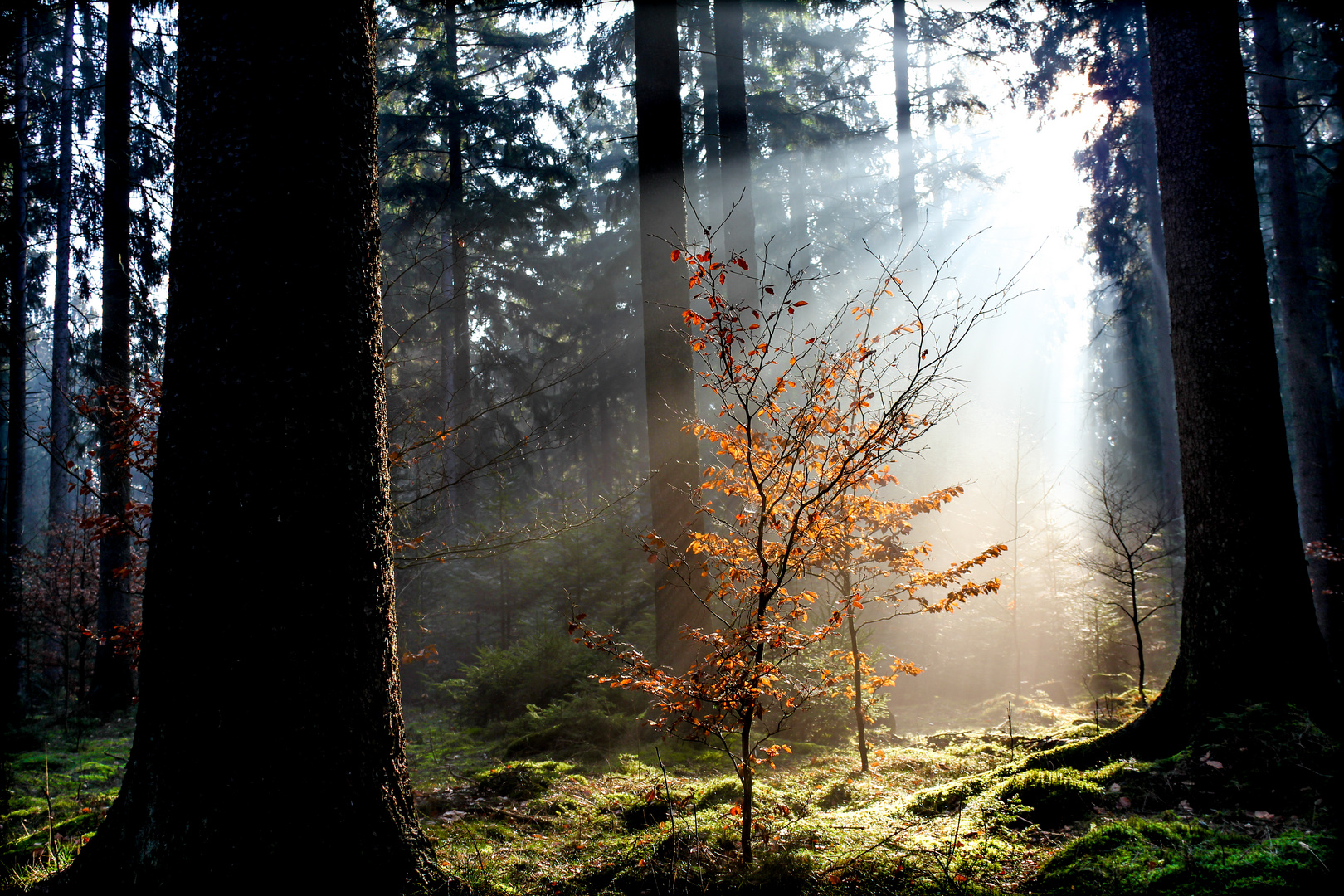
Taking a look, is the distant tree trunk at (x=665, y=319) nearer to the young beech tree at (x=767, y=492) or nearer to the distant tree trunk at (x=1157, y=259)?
the young beech tree at (x=767, y=492)

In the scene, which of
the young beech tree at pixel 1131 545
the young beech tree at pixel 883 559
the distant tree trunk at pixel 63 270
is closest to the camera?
the young beech tree at pixel 883 559

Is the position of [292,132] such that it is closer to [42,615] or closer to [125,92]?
[125,92]

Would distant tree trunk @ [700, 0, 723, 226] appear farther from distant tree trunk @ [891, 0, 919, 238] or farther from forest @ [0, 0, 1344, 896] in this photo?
distant tree trunk @ [891, 0, 919, 238]

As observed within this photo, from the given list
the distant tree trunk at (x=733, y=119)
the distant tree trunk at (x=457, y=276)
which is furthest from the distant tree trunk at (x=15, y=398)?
the distant tree trunk at (x=733, y=119)

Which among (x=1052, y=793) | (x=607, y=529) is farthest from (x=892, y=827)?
(x=607, y=529)

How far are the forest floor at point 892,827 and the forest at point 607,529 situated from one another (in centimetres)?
3

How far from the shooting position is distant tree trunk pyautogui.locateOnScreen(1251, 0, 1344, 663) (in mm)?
10047

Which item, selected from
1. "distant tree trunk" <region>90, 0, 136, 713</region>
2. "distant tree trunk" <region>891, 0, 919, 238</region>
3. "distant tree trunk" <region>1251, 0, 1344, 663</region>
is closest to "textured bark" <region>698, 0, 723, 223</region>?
"distant tree trunk" <region>891, 0, 919, 238</region>

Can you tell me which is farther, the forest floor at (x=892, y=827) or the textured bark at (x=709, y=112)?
the textured bark at (x=709, y=112)

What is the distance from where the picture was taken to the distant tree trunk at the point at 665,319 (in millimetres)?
6320

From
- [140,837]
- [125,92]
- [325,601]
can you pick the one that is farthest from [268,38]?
[125,92]

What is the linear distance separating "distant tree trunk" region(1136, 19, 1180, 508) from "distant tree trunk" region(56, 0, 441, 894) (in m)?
16.0

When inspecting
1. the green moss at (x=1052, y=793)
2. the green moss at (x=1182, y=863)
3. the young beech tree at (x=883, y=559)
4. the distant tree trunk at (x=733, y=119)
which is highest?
the distant tree trunk at (x=733, y=119)

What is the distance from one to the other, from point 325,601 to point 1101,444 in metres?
37.6
